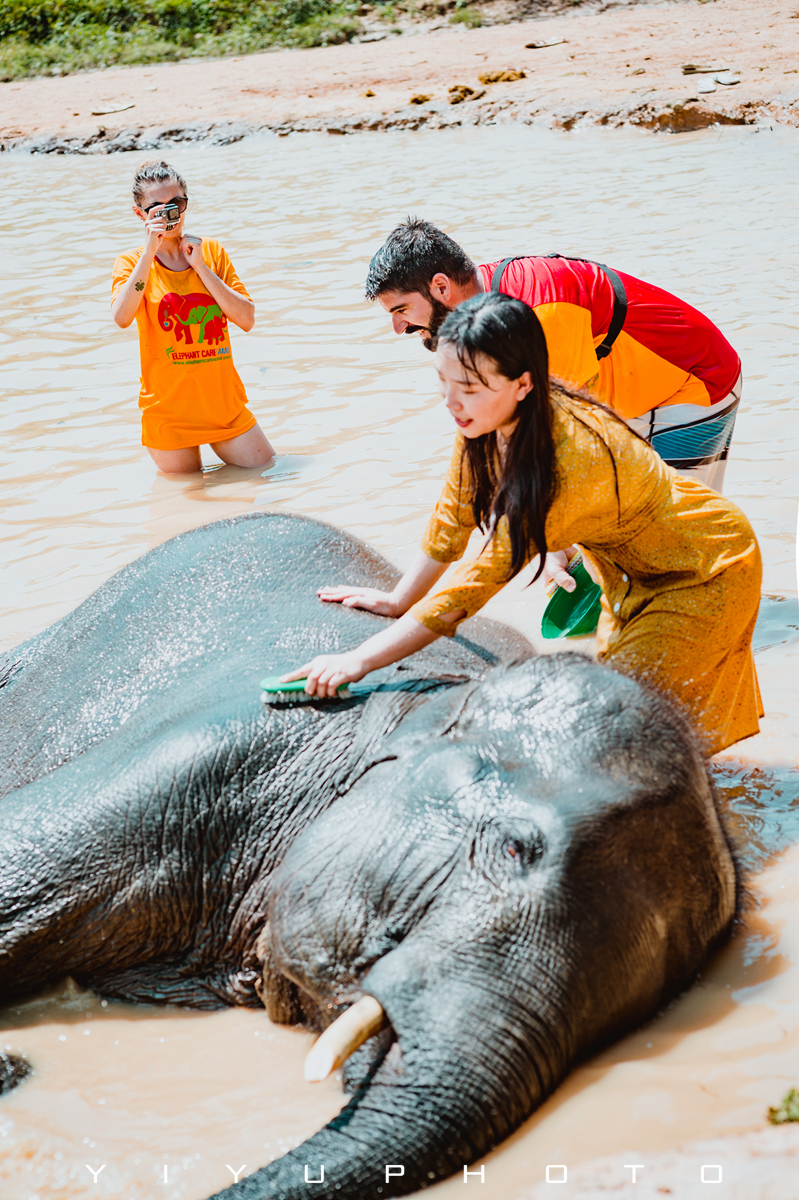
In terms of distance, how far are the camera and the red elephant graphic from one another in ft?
1.50

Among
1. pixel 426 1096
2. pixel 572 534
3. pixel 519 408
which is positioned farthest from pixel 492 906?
pixel 519 408

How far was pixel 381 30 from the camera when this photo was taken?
27234mm

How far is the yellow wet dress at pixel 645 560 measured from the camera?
2.82m

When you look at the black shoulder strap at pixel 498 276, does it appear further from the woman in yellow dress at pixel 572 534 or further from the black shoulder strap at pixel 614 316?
the woman in yellow dress at pixel 572 534

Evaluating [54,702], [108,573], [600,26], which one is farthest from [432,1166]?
[600,26]

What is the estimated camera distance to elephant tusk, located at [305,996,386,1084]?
192cm

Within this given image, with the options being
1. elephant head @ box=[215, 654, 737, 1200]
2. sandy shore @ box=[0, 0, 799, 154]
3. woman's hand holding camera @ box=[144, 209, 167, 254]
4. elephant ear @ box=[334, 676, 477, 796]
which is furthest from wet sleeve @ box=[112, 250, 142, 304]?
sandy shore @ box=[0, 0, 799, 154]

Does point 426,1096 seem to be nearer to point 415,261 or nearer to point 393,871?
point 393,871

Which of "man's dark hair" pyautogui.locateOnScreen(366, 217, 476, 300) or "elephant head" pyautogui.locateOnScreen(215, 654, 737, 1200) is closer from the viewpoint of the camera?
"elephant head" pyautogui.locateOnScreen(215, 654, 737, 1200)

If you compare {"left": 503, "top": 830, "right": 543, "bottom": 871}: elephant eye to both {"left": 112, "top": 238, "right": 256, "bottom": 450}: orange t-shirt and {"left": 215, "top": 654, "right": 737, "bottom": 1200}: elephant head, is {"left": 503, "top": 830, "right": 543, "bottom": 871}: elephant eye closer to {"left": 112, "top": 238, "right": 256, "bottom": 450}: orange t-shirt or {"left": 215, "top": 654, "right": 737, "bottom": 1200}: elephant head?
{"left": 215, "top": 654, "right": 737, "bottom": 1200}: elephant head

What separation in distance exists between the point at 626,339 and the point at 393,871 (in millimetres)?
2408

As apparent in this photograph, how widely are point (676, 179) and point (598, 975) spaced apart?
1288 centimetres

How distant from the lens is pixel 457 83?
2083 cm

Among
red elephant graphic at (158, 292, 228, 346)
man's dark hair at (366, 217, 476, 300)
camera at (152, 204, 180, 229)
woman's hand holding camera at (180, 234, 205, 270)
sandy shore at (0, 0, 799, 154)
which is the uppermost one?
sandy shore at (0, 0, 799, 154)
